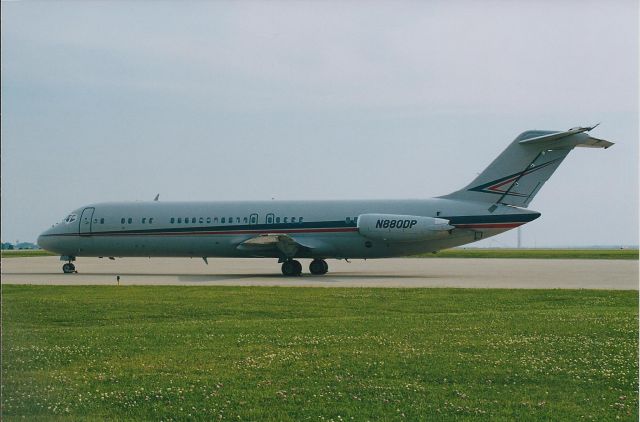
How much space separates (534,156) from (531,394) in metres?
22.0

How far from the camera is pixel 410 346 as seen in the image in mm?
10219

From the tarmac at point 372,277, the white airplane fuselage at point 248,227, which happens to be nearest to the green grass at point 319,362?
the tarmac at point 372,277

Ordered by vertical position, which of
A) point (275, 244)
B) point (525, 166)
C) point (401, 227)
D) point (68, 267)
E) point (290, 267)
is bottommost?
point (68, 267)

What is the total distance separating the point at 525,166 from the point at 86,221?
777 inches

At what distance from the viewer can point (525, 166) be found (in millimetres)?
28297

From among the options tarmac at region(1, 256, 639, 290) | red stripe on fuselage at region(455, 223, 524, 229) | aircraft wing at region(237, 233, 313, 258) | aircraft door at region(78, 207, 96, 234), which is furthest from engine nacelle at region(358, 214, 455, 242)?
aircraft door at region(78, 207, 96, 234)

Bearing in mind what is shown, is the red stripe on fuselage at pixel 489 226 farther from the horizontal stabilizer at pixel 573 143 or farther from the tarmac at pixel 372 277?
the horizontal stabilizer at pixel 573 143

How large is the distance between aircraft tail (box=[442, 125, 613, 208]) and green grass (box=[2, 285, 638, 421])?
12726 mm

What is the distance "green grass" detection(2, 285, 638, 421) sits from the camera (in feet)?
23.0

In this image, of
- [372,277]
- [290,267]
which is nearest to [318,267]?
[290,267]

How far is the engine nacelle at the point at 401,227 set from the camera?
28.7 m

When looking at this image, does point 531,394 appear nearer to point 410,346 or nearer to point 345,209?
point 410,346

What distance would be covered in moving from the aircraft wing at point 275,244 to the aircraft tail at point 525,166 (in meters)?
7.84

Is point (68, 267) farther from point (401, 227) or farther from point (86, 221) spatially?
point (401, 227)
